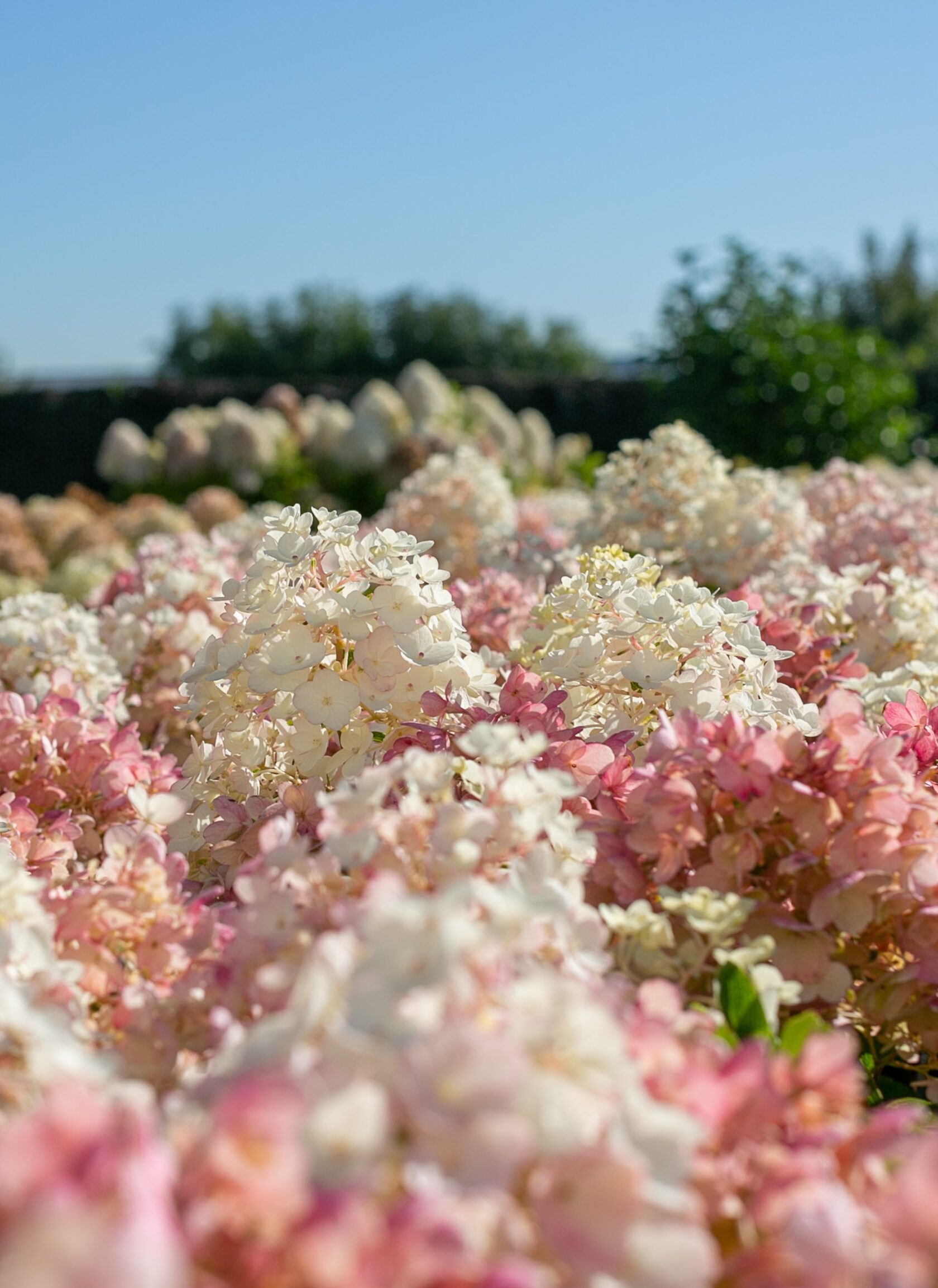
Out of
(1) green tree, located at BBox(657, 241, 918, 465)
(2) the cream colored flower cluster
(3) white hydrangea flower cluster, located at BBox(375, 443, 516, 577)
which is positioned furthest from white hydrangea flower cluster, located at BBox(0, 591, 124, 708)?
(2) the cream colored flower cluster

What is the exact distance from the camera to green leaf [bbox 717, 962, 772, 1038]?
42.3 inches

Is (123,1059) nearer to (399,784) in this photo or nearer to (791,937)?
(399,784)

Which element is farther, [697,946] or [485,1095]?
[697,946]

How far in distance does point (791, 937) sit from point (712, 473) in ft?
6.53

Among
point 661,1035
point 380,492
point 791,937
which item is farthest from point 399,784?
point 380,492

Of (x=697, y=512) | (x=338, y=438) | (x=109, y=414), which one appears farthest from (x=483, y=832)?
(x=109, y=414)

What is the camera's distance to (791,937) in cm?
119

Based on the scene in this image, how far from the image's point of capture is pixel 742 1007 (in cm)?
108

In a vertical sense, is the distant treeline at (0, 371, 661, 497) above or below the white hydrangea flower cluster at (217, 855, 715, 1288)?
below

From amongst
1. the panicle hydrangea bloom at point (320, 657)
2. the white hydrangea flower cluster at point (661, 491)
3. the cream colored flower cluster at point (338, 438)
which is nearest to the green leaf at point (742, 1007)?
the panicle hydrangea bloom at point (320, 657)

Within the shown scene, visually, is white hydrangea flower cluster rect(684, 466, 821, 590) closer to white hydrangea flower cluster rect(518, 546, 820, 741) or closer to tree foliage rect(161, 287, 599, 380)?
white hydrangea flower cluster rect(518, 546, 820, 741)

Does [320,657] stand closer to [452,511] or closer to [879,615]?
[879,615]

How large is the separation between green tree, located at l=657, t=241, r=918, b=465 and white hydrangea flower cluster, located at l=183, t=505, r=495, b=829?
463cm

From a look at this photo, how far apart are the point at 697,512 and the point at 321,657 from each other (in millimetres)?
1662
